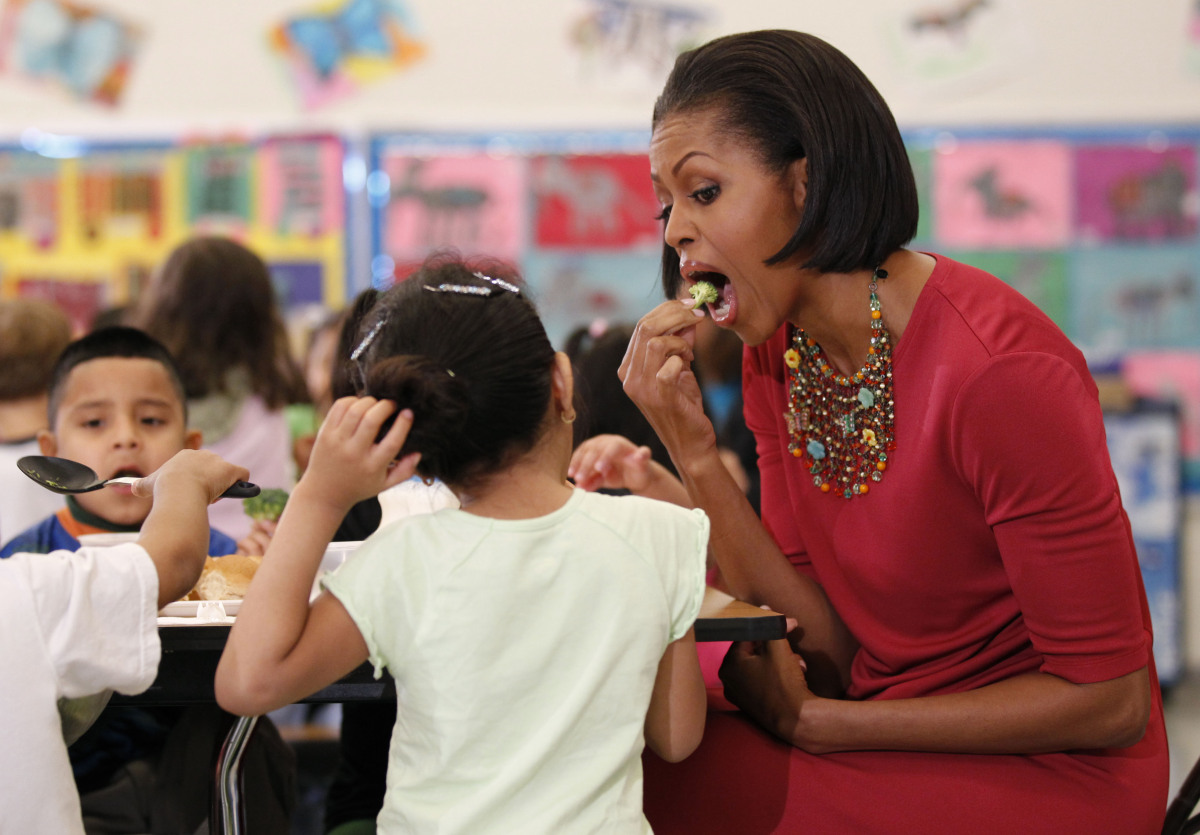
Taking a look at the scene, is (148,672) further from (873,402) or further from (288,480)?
(288,480)

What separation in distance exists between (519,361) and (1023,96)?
362 cm

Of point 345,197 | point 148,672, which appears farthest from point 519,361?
point 345,197

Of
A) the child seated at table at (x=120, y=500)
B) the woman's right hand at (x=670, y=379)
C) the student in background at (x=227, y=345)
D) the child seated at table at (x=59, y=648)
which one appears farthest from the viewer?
the student in background at (x=227, y=345)

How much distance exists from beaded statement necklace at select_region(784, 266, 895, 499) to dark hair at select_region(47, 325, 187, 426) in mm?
1143

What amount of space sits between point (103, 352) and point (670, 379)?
1.12 m

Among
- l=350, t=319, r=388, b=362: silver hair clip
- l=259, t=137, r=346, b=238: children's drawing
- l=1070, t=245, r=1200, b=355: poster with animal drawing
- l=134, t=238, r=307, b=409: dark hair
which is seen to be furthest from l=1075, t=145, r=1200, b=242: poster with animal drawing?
l=350, t=319, r=388, b=362: silver hair clip

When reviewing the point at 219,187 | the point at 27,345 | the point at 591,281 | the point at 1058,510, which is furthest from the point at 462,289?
the point at 219,187

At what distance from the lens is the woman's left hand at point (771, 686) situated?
1304 mm

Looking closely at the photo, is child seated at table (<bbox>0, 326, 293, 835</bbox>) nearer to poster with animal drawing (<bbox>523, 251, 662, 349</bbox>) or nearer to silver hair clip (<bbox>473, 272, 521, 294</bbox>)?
silver hair clip (<bbox>473, 272, 521, 294</bbox>)

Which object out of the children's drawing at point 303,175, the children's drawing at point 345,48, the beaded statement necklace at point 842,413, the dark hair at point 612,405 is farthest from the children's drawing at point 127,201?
the beaded statement necklace at point 842,413

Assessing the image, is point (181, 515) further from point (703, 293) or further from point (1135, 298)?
point (1135, 298)

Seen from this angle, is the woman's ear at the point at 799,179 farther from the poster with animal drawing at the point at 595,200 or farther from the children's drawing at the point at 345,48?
the children's drawing at the point at 345,48

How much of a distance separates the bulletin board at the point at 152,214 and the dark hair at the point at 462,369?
126 inches

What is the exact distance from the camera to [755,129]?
4.26ft
